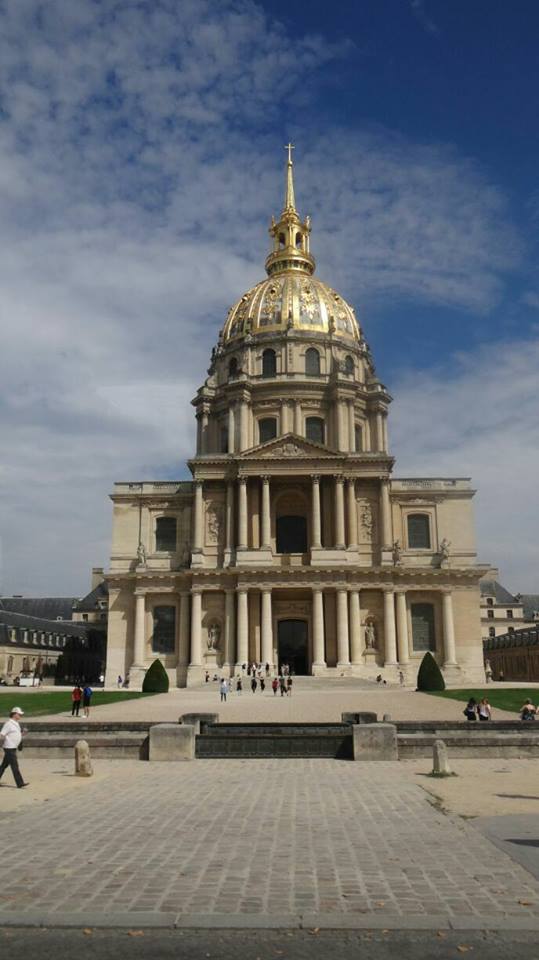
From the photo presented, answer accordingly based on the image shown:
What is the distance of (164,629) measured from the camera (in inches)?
2395

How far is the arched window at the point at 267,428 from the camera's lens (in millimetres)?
69688

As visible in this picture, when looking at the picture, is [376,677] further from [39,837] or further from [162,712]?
[39,837]

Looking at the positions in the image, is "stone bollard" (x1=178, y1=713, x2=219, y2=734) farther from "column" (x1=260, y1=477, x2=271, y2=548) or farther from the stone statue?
the stone statue

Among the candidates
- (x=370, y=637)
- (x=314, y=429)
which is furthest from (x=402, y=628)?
(x=314, y=429)

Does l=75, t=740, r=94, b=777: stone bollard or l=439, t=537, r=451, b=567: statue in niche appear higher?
l=439, t=537, r=451, b=567: statue in niche

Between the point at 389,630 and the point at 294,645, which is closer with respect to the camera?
the point at 389,630

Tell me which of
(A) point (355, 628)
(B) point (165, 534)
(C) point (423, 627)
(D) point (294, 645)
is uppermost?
(B) point (165, 534)

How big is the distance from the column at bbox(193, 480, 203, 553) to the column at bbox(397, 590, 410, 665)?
15060 mm

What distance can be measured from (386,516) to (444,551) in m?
5.14

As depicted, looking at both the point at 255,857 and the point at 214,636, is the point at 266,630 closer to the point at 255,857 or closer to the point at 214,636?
the point at 214,636

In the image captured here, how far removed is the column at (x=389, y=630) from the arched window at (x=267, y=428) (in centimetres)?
1815

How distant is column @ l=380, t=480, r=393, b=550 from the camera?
2354 inches

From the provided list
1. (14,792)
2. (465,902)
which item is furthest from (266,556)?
(465,902)

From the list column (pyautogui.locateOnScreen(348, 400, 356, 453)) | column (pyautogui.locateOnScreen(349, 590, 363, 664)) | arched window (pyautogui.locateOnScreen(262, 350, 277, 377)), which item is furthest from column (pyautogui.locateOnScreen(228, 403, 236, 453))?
column (pyautogui.locateOnScreen(349, 590, 363, 664))
